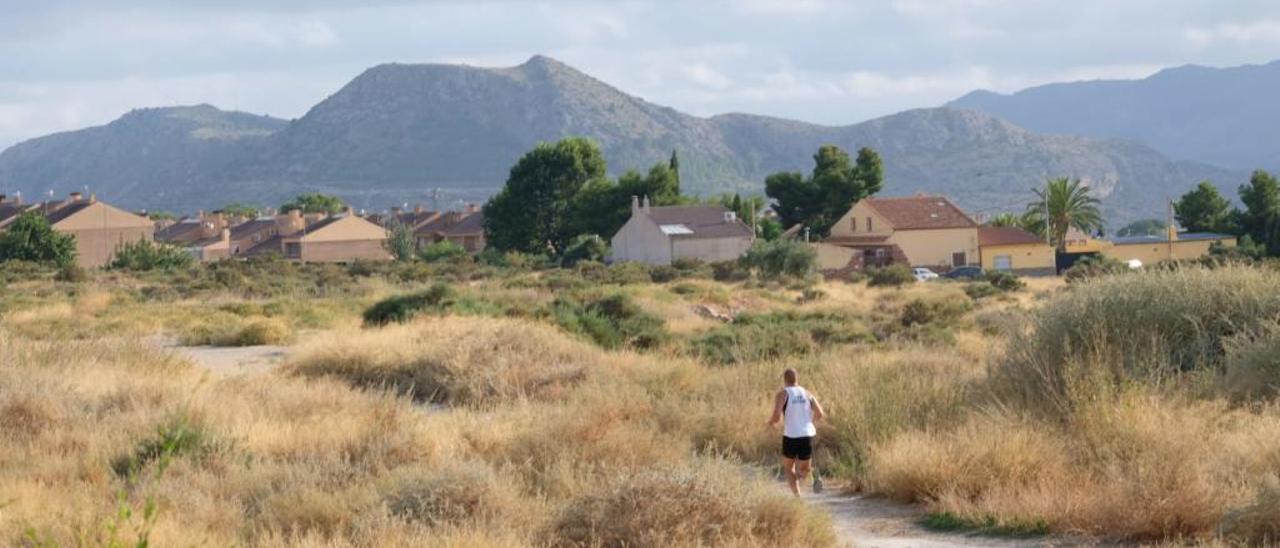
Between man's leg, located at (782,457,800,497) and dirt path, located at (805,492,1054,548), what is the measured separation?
0.44ft

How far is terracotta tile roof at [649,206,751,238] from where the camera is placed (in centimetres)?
9188

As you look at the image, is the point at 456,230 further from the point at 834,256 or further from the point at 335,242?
the point at 834,256

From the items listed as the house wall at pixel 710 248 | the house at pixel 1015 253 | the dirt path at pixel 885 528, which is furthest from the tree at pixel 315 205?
the dirt path at pixel 885 528

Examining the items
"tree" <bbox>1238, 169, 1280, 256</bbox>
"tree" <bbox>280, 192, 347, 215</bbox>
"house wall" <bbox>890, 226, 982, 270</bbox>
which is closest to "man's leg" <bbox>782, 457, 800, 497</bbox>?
"house wall" <bbox>890, 226, 982, 270</bbox>

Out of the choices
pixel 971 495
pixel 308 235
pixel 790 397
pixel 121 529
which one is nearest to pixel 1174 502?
pixel 971 495

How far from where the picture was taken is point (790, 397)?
14.1m

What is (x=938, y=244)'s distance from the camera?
298 ft

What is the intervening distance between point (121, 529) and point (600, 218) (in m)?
90.5

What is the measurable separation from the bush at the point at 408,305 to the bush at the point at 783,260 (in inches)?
1343

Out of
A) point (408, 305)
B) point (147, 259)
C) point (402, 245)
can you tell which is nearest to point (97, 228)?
point (402, 245)

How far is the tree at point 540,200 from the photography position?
100250 millimetres

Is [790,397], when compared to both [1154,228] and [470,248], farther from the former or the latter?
[1154,228]

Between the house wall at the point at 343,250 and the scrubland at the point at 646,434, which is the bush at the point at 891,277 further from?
the house wall at the point at 343,250

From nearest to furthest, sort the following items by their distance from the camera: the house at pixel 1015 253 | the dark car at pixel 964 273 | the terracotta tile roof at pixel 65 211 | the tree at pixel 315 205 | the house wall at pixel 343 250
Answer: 1. the dark car at pixel 964 273
2. the house at pixel 1015 253
3. the terracotta tile roof at pixel 65 211
4. the house wall at pixel 343 250
5. the tree at pixel 315 205
